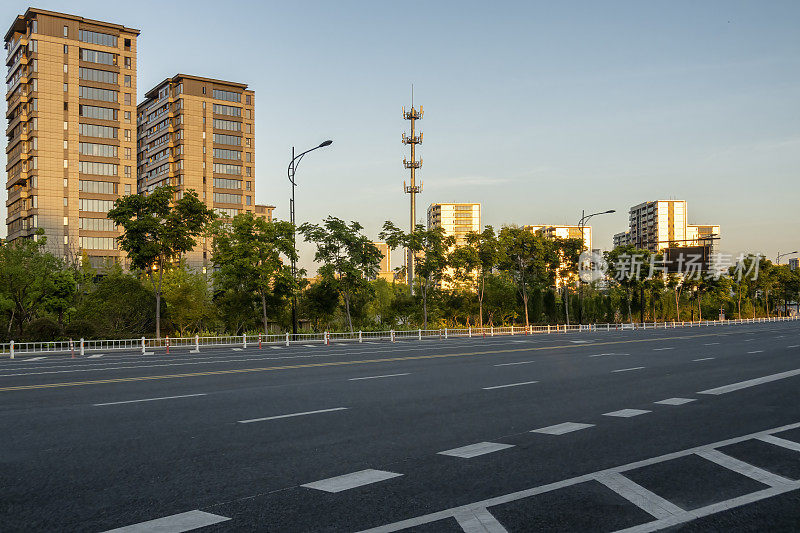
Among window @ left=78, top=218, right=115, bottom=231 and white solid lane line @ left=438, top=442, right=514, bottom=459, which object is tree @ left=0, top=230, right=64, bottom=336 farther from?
window @ left=78, top=218, right=115, bottom=231

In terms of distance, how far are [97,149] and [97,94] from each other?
7.66 meters

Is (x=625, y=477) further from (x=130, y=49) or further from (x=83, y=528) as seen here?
Answer: (x=130, y=49)

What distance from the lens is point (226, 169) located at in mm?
116500

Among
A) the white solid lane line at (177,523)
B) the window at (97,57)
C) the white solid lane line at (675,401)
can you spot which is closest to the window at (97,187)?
the window at (97,57)

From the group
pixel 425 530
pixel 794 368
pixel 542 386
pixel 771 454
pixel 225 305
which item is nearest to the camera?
pixel 425 530

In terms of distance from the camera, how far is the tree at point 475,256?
189 feet

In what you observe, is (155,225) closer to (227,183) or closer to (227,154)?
(227,183)

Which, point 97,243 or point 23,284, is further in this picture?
point 97,243

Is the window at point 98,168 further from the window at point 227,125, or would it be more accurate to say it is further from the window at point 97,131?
the window at point 227,125

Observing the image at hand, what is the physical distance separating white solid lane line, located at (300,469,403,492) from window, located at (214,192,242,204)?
113 m

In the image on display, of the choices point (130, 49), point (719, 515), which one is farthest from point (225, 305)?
point (130, 49)

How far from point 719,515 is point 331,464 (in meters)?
3.96

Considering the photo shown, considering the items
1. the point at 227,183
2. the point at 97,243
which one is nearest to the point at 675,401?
the point at 97,243

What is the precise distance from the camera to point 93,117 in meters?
93.7
